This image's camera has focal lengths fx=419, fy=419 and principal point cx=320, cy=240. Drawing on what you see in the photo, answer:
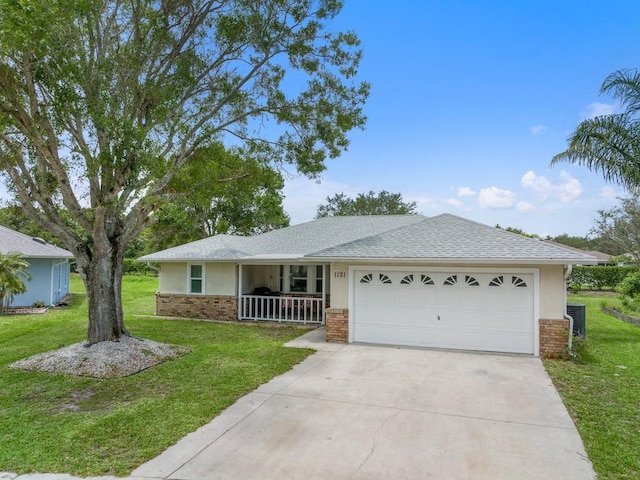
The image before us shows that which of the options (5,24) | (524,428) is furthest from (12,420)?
(524,428)

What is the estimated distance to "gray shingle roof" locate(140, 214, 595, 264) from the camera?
31.9 feet

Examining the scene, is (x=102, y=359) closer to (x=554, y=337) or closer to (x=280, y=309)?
(x=280, y=309)

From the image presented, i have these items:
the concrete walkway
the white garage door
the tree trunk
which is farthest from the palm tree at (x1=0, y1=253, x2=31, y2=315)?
the white garage door

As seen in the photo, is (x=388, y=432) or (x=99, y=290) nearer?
(x=388, y=432)

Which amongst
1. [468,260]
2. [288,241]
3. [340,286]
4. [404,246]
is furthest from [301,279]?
[468,260]

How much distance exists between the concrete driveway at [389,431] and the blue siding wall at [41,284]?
16.0 meters

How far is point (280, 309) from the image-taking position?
14992mm

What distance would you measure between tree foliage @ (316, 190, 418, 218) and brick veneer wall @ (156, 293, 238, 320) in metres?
32.2

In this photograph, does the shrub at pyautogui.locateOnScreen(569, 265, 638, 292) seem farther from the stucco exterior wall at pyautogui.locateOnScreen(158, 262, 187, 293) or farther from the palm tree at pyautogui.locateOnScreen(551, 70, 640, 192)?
the stucco exterior wall at pyautogui.locateOnScreen(158, 262, 187, 293)

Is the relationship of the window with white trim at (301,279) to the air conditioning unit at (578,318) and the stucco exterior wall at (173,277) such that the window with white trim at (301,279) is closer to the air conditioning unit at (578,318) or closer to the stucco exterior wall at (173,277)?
the stucco exterior wall at (173,277)

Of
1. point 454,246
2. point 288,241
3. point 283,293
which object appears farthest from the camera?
point 288,241

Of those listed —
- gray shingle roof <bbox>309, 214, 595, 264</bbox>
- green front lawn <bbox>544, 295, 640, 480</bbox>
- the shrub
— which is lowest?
green front lawn <bbox>544, 295, 640, 480</bbox>

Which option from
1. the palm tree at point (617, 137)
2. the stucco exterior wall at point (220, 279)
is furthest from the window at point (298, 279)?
the palm tree at point (617, 137)

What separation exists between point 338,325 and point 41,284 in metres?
15.3
